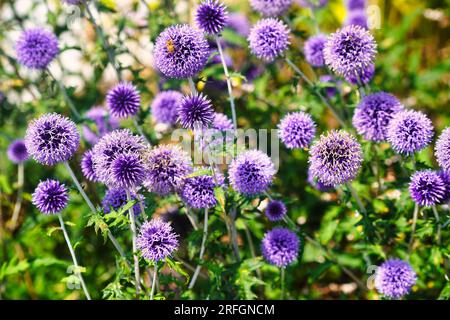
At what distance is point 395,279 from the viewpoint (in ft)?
9.97

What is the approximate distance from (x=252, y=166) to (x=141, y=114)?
1.30m

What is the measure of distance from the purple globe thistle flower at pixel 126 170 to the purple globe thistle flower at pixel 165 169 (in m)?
0.14

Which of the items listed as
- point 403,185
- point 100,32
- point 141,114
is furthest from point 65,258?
point 403,185

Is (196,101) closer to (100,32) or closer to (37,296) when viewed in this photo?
(100,32)

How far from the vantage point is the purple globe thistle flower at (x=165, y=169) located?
2.87 m

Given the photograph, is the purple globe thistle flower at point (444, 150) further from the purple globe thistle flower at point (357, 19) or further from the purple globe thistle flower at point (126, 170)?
the purple globe thistle flower at point (357, 19)

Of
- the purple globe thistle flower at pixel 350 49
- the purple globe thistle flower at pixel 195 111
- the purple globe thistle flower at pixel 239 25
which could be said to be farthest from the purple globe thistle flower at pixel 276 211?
the purple globe thistle flower at pixel 239 25

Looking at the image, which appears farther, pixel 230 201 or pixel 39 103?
pixel 39 103

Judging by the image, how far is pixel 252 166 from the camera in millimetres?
3057

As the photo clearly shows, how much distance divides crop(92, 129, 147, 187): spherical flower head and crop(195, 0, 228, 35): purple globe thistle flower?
89cm

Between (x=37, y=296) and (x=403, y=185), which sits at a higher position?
(x=403, y=185)

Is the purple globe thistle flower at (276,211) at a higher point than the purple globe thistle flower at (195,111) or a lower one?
lower

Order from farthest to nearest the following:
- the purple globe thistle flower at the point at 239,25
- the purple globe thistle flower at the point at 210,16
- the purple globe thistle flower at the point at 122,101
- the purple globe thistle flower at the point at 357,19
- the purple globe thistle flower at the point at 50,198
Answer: the purple globe thistle flower at the point at 239,25 < the purple globe thistle flower at the point at 357,19 < the purple globe thistle flower at the point at 122,101 < the purple globe thistle flower at the point at 210,16 < the purple globe thistle flower at the point at 50,198

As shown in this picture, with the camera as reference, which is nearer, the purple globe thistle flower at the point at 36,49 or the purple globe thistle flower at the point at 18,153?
the purple globe thistle flower at the point at 36,49
